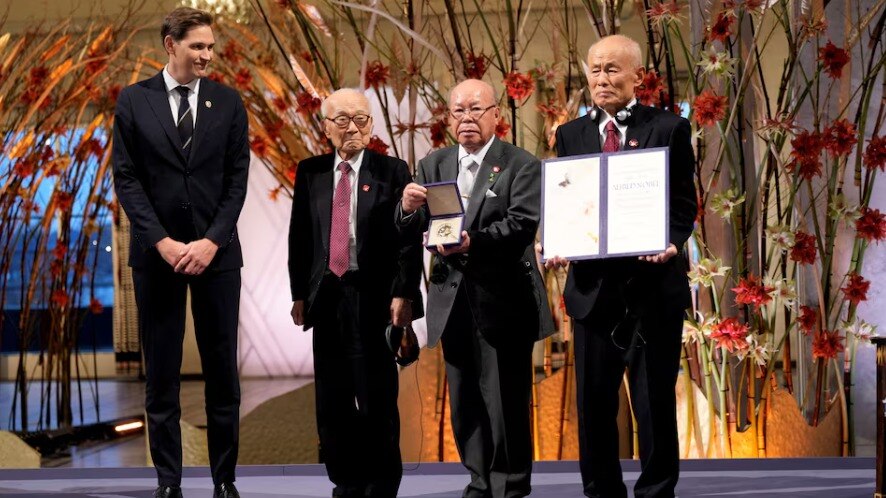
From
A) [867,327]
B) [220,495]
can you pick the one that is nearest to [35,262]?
[220,495]

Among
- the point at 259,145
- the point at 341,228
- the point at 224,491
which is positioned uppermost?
the point at 259,145

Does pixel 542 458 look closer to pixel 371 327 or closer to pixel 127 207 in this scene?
pixel 371 327

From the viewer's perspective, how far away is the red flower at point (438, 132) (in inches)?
174

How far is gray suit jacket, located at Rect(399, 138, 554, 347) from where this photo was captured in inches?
125

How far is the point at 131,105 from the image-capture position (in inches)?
126

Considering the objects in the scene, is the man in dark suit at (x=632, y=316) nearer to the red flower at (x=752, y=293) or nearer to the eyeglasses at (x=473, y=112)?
the eyeglasses at (x=473, y=112)

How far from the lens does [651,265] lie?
9.64 feet

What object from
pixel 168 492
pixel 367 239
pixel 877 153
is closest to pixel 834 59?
pixel 877 153

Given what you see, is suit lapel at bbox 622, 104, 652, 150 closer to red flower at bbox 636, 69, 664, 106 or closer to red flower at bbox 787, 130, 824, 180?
red flower at bbox 636, 69, 664, 106

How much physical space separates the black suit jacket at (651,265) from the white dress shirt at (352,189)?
2.04 ft

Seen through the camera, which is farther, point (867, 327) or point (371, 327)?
point (867, 327)

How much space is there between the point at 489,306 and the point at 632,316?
406mm

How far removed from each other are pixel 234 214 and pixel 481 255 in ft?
2.16

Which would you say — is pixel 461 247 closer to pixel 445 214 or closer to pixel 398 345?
pixel 445 214
